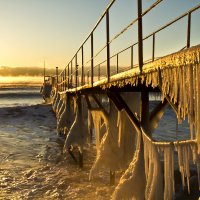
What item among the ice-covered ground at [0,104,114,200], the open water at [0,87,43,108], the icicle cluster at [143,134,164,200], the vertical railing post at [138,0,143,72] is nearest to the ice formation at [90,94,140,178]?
the ice-covered ground at [0,104,114,200]

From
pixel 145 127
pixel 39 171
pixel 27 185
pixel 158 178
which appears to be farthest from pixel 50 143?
pixel 158 178

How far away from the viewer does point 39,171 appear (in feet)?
52.4

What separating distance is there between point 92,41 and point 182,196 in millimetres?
5982

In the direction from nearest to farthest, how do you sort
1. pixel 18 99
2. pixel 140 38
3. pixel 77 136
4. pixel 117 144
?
pixel 140 38 → pixel 117 144 → pixel 77 136 → pixel 18 99

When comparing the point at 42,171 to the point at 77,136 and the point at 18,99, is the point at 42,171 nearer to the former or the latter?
the point at 77,136

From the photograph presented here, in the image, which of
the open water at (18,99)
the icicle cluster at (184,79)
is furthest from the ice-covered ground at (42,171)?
the open water at (18,99)

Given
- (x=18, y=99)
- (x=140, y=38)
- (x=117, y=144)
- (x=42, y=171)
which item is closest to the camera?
(x=140, y=38)

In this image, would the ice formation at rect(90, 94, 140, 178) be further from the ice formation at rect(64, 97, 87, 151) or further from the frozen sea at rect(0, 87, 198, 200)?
the ice formation at rect(64, 97, 87, 151)

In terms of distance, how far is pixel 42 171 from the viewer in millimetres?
15961

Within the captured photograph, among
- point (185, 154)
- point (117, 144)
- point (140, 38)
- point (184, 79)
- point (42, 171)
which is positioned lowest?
point (42, 171)

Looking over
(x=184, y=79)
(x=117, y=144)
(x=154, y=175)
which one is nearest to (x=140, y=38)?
(x=184, y=79)

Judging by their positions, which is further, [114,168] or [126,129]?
[114,168]

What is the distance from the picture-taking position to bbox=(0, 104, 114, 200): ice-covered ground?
42.4ft

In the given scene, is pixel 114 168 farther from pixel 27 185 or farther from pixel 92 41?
pixel 27 185
